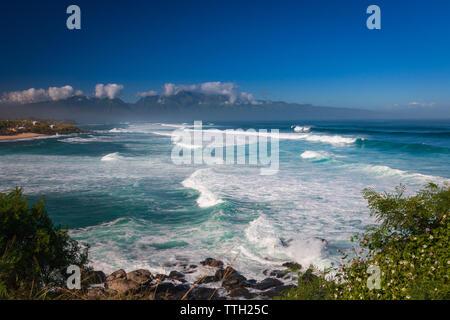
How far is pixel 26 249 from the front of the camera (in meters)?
5.52

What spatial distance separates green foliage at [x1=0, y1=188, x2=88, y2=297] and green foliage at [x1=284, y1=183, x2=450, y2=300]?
181 inches

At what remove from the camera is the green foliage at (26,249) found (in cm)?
502

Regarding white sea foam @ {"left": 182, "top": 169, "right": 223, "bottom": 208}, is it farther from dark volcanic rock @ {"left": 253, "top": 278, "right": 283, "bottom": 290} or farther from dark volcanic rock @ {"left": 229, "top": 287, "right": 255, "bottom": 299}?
dark volcanic rock @ {"left": 229, "top": 287, "right": 255, "bottom": 299}

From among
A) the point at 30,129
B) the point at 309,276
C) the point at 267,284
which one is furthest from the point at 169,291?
the point at 30,129

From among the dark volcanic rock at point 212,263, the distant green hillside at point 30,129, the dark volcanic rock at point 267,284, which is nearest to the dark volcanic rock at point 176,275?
the dark volcanic rock at point 212,263

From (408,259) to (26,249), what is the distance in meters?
6.83

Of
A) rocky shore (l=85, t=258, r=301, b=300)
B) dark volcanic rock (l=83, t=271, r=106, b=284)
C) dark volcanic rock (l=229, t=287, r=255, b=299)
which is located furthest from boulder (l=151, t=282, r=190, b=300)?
dark volcanic rock (l=83, t=271, r=106, b=284)

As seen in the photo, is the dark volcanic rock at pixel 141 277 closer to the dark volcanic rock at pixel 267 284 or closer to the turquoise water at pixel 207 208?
the turquoise water at pixel 207 208

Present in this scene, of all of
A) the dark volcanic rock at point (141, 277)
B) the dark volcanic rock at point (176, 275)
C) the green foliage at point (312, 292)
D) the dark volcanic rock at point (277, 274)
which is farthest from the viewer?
the dark volcanic rock at point (277, 274)

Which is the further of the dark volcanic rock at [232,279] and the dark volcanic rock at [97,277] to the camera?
the dark volcanic rock at [232,279]

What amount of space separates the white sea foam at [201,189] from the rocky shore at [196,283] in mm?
6287

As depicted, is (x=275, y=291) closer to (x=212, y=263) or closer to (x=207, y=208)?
(x=212, y=263)
